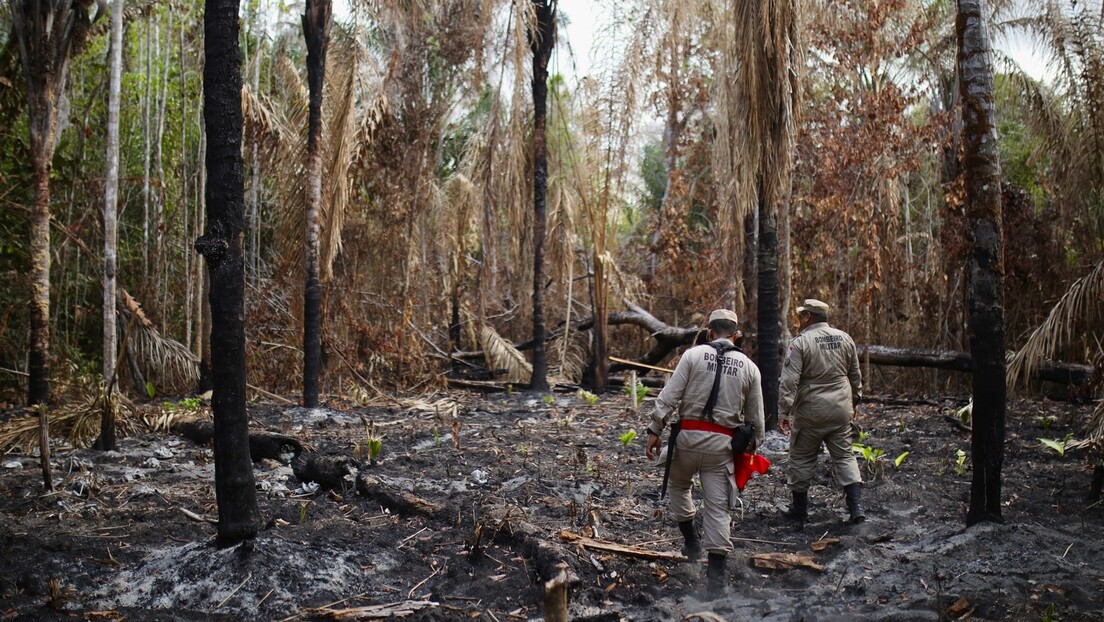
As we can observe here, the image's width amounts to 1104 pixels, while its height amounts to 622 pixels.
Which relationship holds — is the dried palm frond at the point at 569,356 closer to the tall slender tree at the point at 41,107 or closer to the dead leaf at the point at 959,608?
the tall slender tree at the point at 41,107

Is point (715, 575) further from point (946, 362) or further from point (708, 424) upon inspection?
point (946, 362)

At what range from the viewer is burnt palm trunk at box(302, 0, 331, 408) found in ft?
36.1

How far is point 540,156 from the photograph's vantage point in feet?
46.6

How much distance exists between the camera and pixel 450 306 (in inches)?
728

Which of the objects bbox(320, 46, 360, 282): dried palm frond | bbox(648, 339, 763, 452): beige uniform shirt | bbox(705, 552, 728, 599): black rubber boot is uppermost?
bbox(320, 46, 360, 282): dried palm frond

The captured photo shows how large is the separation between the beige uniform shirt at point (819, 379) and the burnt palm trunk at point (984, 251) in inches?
44.6

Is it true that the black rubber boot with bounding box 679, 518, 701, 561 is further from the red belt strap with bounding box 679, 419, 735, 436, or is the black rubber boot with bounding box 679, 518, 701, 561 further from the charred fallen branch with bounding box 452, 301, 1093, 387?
the charred fallen branch with bounding box 452, 301, 1093, 387

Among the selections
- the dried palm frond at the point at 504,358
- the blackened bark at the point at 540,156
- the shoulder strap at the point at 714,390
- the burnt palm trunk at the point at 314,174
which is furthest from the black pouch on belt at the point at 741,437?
the dried palm frond at the point at 504,358

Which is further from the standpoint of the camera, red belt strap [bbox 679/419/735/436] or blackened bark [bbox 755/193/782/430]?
blackened bark [bbox 755/193/782/430]

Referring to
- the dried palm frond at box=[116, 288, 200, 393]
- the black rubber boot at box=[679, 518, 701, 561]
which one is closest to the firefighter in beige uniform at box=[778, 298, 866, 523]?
the black rubber boot at box=[679, 518, 701, 561]

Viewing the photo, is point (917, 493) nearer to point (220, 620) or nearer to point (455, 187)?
point (220, 620)

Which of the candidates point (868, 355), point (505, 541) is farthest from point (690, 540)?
point (868, 355)

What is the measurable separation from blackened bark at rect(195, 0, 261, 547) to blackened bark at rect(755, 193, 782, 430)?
20.3 ft

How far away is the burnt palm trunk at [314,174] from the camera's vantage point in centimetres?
1099
